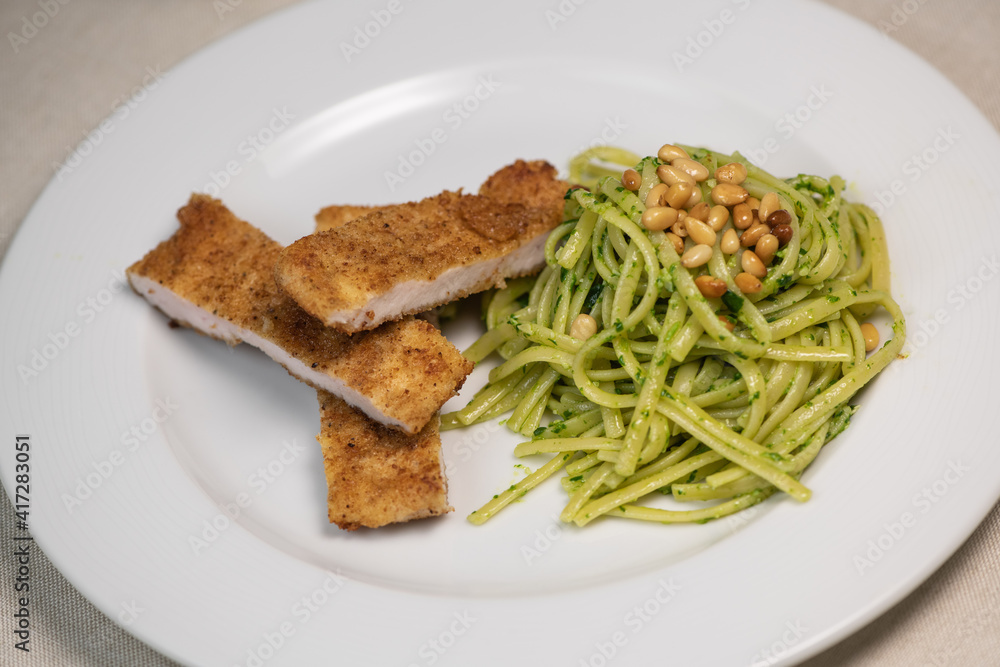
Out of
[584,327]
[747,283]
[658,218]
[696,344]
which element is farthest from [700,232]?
[584,327]

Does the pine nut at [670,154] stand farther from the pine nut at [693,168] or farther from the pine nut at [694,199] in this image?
the pine nut at [694,199]

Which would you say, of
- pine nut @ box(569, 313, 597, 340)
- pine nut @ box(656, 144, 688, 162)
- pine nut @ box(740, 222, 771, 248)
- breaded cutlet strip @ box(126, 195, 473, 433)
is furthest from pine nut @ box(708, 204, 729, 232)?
breaded cutlet strip @ box(126, 195, 473, 433)

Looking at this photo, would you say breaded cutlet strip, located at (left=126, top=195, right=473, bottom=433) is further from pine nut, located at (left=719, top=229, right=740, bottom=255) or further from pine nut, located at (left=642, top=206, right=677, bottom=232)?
pine nut, located at (left=719, top=229, right=740, bottom=255)

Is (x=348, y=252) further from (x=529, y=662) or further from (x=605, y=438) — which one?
(x=529, y=662)

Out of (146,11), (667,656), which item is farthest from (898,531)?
(146,11)

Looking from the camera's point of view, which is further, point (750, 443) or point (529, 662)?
point (750, 443)

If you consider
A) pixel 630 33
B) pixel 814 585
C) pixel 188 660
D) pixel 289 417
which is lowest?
pixel 188 660

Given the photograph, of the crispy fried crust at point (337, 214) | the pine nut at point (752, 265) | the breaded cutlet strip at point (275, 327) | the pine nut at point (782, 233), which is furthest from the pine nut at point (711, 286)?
the crispy fried crust at point (337, 214)
